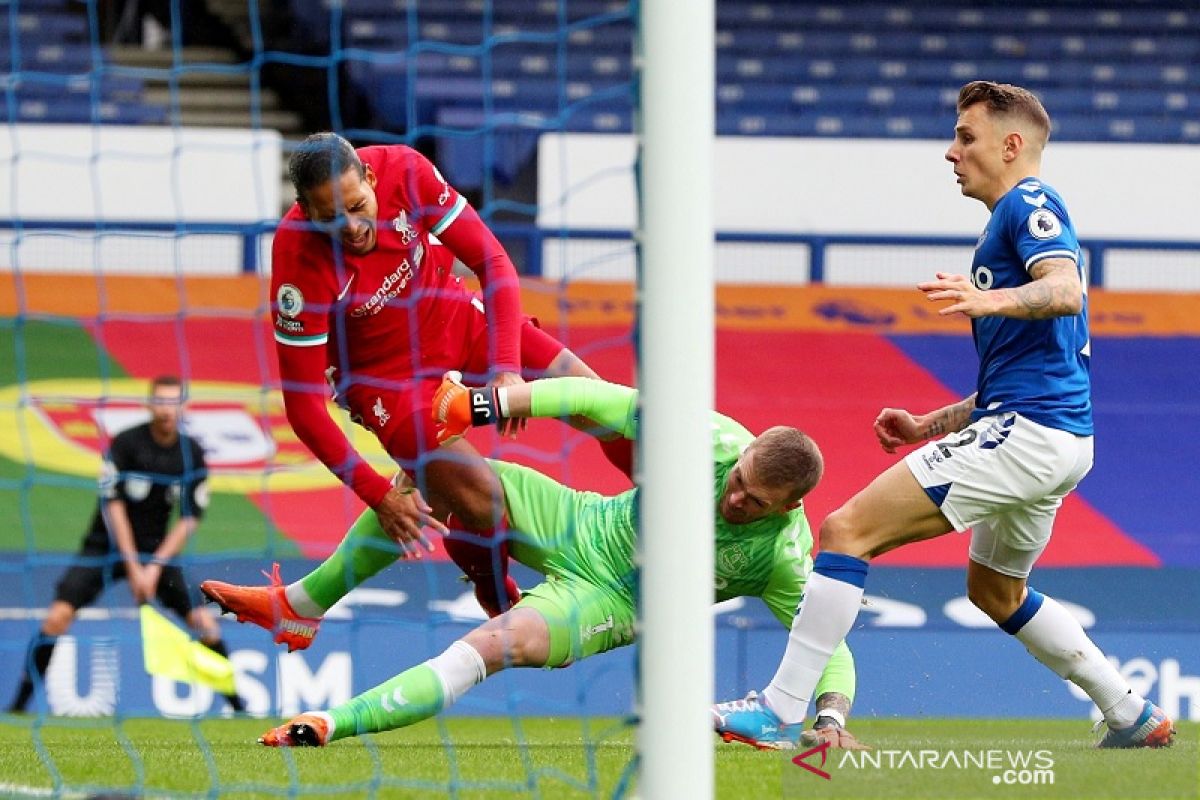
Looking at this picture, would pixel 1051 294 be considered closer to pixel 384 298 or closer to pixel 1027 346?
pixel 1027 346

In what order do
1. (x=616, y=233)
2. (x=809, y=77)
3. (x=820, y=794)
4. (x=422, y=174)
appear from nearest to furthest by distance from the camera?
(x=820, y=794)
(x=422, y=174)
(x=616, y=233)
(x=809, y=77)

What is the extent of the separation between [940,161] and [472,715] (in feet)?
17.1

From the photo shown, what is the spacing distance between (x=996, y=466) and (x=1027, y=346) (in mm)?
351

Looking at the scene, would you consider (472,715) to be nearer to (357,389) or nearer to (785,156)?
(357,389)

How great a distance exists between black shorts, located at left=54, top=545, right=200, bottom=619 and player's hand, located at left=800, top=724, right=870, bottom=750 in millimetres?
3745

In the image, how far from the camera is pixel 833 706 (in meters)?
5.02

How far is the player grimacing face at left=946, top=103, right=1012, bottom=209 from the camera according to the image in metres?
4.76

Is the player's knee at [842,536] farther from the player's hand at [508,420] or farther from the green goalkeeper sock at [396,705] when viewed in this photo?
the green goalkeeper sock at [396,705]

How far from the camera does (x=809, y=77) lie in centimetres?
1348

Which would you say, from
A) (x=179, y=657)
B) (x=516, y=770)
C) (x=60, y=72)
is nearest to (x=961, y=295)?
(x=516, y=770)

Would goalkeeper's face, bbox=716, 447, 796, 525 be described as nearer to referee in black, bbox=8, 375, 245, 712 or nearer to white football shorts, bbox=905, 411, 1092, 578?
white football shorts, bbox=905, 411, 1092, 578

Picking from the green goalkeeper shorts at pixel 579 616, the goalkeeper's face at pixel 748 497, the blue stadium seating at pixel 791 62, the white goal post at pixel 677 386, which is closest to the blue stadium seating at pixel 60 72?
the blue stadium seating at pixel 791 62

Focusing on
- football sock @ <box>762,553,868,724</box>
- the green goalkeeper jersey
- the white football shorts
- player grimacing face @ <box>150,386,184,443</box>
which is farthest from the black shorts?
the white football shorts

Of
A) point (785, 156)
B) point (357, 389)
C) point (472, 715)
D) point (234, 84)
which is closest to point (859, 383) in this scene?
point (785, 156)
